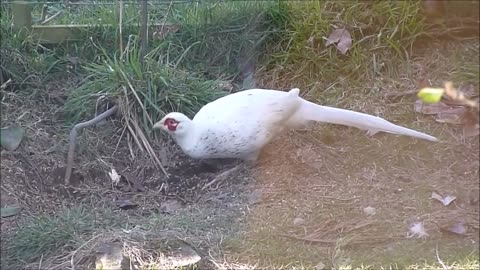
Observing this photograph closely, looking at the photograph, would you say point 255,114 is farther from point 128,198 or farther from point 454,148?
point 454,148

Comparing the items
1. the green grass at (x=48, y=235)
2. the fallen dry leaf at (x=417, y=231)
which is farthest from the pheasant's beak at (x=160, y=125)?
the fallen dry leaf at (x=417, y=231)

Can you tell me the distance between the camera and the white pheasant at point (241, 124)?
2195 mm

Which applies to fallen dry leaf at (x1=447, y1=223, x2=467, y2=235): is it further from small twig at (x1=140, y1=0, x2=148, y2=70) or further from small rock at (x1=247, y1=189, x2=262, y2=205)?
small twig at (x1=140, y1=0, x2=148, y2=70)

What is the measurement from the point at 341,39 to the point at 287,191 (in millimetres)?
809

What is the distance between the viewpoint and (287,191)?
2168mm

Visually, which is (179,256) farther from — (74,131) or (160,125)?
(74,131)

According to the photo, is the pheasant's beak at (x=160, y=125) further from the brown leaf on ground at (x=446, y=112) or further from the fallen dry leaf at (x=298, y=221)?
the brown leaf on ground at (x=446, y=112)

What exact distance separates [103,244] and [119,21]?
1.18m

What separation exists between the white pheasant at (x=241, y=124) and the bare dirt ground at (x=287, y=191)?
3.1 inches

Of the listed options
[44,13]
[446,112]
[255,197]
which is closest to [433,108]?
[446,112]

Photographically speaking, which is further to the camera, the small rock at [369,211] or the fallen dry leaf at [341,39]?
the fallen dry leaf at [341,39]

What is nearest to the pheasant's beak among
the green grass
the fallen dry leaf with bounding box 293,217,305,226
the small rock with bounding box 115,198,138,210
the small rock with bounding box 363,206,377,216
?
the small rock with bounding box 115,198,138,210

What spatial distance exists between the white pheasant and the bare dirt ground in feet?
0.25

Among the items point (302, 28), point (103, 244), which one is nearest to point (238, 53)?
point (302, 28)
